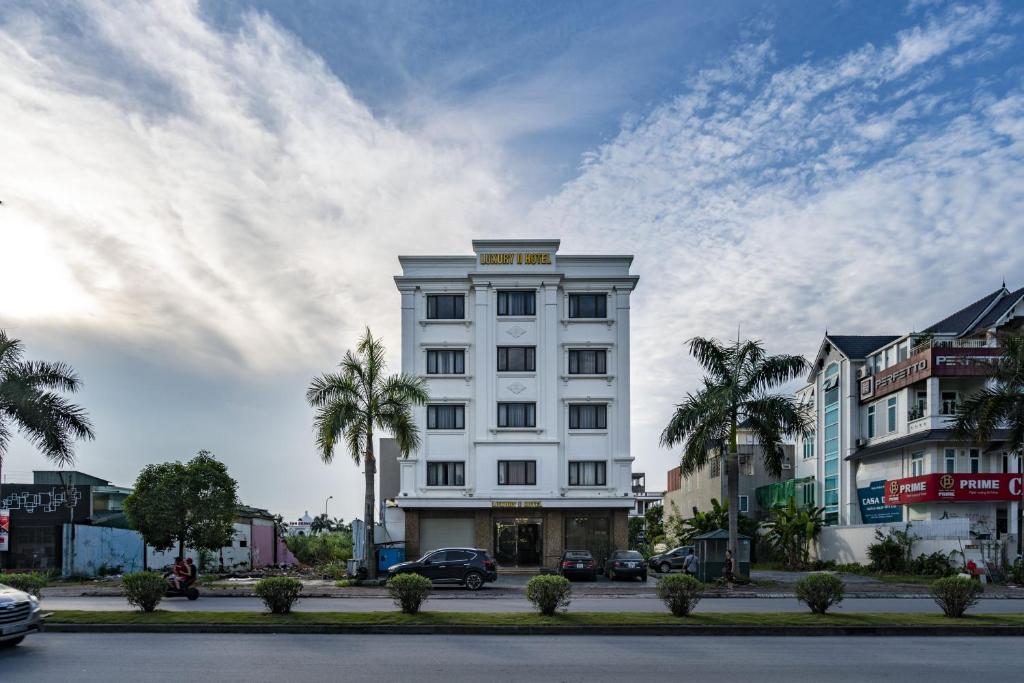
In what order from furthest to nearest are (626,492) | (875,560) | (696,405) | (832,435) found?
(832,435)
(626,492)
(875,560)
(696,405)

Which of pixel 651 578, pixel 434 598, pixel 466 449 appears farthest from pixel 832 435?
pixel 434 598

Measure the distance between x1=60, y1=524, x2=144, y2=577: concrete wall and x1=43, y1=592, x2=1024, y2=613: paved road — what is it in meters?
11.4

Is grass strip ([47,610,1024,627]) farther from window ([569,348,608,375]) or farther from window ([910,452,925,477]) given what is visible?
window ([569,348,608,375])

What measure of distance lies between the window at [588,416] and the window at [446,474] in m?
5.82

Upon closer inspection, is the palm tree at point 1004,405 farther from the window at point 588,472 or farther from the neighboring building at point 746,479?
the neighboring building at point 746,479

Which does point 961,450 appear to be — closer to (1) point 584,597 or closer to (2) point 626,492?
(2) point 626,492

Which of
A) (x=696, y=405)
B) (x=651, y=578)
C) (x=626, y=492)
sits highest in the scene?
(x=696, y=405)

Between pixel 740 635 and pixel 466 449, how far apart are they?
28.9 meters

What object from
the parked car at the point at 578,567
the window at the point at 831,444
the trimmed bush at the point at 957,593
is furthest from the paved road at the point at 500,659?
the window at the point at 831,444

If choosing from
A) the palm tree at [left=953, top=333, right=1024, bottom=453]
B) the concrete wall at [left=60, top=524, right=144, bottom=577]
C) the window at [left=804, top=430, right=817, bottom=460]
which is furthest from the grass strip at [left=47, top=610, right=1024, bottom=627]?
the window at [left=804, top=430, right=817, bottom=460]

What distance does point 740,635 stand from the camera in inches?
738

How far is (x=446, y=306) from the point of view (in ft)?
158

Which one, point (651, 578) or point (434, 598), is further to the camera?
point (651, 578)

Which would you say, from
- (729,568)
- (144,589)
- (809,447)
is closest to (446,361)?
(729,568)
